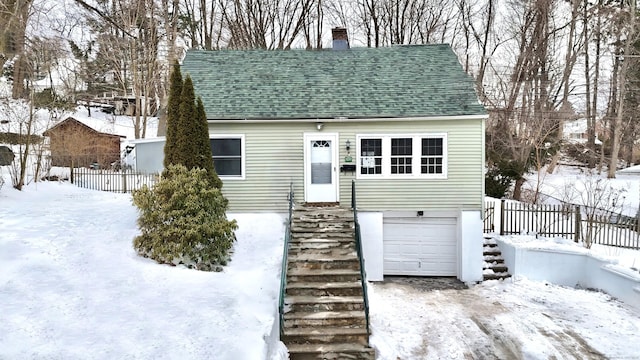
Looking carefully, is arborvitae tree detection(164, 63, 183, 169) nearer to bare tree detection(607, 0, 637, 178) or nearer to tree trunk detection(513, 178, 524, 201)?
tree trunk detection(513, 178, 524, 201)

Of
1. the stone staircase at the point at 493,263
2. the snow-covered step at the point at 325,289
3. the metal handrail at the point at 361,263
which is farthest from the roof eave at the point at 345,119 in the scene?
the snow-covered step at the point at 325,289

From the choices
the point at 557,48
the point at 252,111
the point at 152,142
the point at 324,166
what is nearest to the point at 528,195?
the point at 557,48

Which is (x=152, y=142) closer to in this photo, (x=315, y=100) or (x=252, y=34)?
(x=315, y=100)

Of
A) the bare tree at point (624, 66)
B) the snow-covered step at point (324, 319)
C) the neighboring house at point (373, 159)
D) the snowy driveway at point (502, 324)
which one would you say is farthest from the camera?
the bare tree at point (624, 66)

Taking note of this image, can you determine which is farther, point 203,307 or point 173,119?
point 173,119

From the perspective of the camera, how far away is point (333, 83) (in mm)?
13375

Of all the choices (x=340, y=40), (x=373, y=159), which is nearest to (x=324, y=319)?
(x=373, y=159)

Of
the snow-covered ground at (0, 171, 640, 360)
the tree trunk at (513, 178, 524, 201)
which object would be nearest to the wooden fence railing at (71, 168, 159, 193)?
the snow-covered ground at (0, 171, 640, 360)

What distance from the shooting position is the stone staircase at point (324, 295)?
732 centimetres

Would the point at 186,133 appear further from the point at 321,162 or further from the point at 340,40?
the point at 340,40

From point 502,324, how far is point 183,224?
22.8 ft

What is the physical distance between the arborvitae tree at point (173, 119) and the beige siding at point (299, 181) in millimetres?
2174

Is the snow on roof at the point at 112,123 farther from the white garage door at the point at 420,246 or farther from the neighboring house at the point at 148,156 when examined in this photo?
the white garage door at the point at 420,246

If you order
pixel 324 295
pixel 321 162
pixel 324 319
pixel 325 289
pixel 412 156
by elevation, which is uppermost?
pixel 412 156
